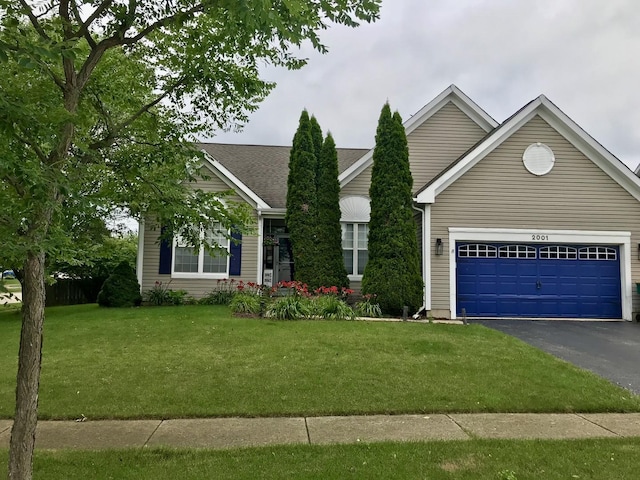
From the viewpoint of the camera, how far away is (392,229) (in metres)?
12.9

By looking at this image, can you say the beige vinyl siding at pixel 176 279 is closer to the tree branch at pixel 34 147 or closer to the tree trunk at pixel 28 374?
the tree branch at pixel 34 147

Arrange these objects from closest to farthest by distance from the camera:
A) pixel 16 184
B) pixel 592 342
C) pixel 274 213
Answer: pixel 16 184 < pixel 592 342 < pixel 274 213

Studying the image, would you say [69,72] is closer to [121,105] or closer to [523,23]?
[121,105]

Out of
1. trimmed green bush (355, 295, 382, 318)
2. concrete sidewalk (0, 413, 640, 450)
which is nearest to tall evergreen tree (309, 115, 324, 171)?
trimmed green bush (355, 295, 382, 318)

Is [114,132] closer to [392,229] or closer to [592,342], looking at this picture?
[392,229]

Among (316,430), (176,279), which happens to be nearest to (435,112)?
(176,279)

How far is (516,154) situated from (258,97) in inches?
421

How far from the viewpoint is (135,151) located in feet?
15.1

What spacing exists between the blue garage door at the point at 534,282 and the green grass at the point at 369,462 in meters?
9.10

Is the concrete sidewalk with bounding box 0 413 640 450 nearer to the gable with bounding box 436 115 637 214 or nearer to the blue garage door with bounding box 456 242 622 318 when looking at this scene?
the blue garage door with bounding box 456 242 622 318

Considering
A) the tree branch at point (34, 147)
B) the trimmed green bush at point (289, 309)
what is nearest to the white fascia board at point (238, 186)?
the trimmed green bush at point (289, 309)

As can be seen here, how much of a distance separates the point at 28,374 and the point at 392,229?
34.8 feet

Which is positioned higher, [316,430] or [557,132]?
[557,132]

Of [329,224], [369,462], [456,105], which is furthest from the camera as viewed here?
[456,105]
